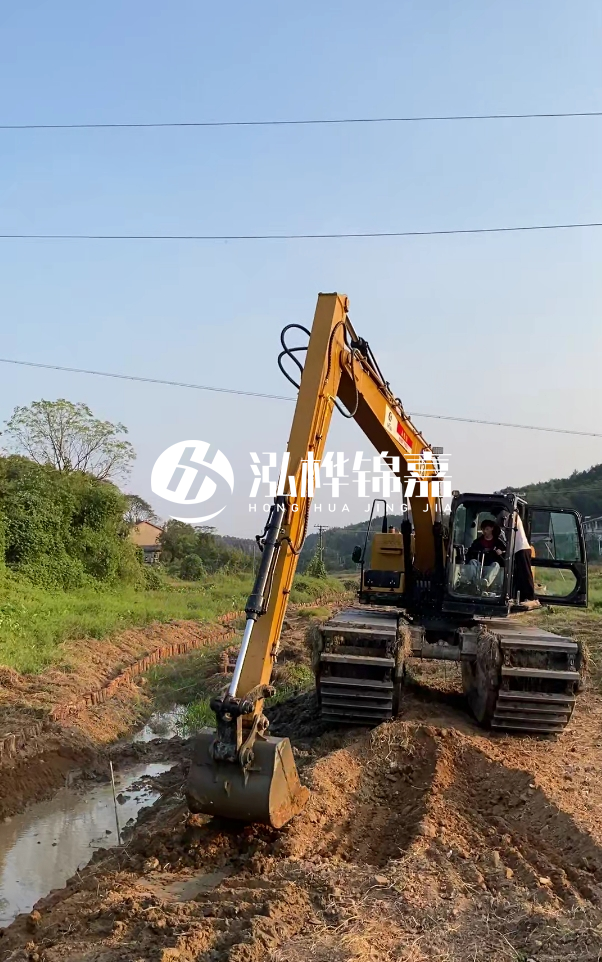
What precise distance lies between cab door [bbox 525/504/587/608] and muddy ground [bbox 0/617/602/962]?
80.7 inches

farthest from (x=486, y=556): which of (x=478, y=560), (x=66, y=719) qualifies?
(x=66, y=719)

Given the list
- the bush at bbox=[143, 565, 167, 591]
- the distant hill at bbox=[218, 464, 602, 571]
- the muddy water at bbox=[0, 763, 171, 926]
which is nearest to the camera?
the muddy water at bbox=[0, 763, 171, 926]

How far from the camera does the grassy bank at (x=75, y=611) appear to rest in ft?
40.7

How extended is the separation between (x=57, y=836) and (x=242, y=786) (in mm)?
3088

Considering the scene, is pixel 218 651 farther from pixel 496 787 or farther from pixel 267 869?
pixel 267 869

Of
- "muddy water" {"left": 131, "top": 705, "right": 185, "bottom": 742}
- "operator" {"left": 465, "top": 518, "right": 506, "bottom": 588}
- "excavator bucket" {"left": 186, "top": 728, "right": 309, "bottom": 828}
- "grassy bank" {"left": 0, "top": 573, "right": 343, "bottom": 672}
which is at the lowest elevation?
"muddy water" {"left": 131, "top": 705, "right": 185, "bottom": 742}

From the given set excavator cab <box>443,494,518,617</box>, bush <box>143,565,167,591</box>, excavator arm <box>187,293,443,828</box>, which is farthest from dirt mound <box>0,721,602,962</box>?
bush <box>143,565,167,591</box>

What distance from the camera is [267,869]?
4.42 meters

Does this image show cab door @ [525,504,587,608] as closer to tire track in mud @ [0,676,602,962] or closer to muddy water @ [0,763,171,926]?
tire track in mud @ [0,676,602,962]

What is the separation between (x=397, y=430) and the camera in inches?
309

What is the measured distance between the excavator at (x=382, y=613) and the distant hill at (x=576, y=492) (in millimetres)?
46495

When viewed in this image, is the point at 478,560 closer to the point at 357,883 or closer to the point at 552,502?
the point at 357,883

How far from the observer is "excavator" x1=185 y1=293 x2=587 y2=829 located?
4672 mm

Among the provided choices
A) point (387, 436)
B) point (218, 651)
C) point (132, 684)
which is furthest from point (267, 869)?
point (218, 651)
